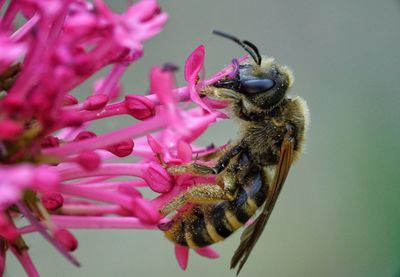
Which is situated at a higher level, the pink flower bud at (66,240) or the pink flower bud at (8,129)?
the pink flower bud at (8,129)

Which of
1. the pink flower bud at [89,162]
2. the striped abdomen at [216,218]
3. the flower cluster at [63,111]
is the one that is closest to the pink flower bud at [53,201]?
the flower cluster at [63,111]

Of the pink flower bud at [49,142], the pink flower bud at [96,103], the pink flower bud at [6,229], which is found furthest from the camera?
the pink flower bud at [96,103]

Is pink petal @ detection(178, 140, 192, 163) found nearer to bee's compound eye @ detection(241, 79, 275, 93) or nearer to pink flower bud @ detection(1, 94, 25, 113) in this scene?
bee's compound eye @ detection(241, 79, 275, 93)

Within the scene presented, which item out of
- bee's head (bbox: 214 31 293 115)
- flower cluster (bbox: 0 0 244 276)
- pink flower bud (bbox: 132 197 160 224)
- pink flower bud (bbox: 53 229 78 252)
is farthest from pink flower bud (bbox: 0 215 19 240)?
bee's head (bbox: 214 31 293 115)

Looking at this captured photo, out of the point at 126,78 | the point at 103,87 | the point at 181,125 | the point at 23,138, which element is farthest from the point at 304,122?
the point at 126,78

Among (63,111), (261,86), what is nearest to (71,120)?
(63,111)

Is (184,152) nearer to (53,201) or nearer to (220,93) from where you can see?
(220,93)

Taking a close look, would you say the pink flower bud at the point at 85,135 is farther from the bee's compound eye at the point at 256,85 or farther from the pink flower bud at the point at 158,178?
the bee's compound eye at the point at 256,85
